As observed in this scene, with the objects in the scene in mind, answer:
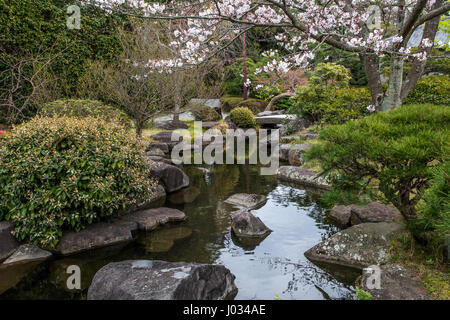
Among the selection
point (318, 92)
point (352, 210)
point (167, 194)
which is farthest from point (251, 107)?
point (352, 210)

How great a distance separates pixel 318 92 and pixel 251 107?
20.3ft

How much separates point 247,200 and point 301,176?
7.10 ft

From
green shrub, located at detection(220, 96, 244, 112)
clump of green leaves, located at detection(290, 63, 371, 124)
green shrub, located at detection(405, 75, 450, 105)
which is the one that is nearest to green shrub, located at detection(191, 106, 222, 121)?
green shrub, located at detection(220, 96, 244, 112)

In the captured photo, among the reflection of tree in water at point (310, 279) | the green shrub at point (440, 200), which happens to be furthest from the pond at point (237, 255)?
the green shrub at point (440, 200)

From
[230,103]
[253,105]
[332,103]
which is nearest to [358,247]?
[332,103]

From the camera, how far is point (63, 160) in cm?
446

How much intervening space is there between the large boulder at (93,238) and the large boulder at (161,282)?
1.13 m

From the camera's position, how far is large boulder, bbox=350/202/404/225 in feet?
15.8

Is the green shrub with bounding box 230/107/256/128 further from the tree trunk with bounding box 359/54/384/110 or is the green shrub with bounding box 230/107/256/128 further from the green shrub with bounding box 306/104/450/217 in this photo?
the green shrub with bounding box 306/104/450/217

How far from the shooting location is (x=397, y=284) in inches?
126

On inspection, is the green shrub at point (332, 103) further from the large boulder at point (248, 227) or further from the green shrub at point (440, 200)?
the green shrub at point (440, 200)

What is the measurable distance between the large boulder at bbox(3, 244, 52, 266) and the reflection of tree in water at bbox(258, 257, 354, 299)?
2.92 m

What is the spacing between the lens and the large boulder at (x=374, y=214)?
482cm

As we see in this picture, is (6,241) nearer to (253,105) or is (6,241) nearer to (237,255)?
(237,255)
